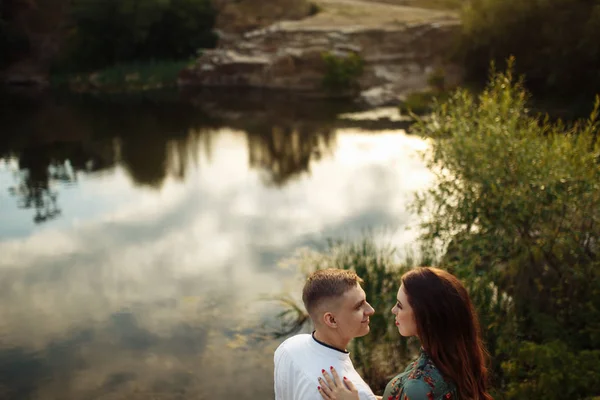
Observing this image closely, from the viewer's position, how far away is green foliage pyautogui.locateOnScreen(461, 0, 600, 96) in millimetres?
24828

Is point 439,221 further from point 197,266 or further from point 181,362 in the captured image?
point 197,266

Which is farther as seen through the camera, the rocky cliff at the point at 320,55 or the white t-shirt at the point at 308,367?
the rocky cliff at the point at 320,55

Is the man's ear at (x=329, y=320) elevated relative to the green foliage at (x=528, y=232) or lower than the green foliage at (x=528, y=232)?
elevated

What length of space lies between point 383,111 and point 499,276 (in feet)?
77.2

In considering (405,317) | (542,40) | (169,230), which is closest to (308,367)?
(405,317)

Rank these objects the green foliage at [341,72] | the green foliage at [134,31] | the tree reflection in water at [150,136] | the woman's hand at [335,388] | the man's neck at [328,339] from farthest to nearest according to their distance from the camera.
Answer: the green foliage at [134,31], the green foliage at [341,72], the tree reflection in water at [150,136], the man's neck at [328,339], the woman's hand at [335,388]

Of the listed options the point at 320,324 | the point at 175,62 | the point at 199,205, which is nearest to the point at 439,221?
the point at 320,324

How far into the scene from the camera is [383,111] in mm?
32031

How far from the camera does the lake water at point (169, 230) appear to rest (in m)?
10.3

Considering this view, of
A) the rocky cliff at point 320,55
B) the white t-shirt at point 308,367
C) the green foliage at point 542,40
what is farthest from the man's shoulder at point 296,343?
the rocky cliff at point 320,55

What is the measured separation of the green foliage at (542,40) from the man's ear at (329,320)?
23.2 metres

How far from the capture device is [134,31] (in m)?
44.0

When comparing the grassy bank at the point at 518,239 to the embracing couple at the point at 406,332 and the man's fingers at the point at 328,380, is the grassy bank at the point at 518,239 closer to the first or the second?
the embracing couple at the point at 406,332

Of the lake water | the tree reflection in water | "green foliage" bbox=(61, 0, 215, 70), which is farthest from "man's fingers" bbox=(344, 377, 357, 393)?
"green foliage" bbox=(61, 0, 215, 70)
